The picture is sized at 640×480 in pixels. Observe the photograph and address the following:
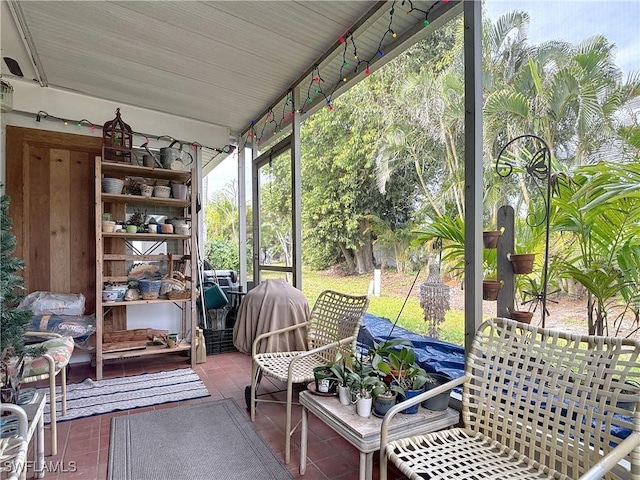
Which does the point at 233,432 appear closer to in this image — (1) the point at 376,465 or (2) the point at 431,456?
(1) the point at 376,465

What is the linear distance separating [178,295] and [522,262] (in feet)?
10.4

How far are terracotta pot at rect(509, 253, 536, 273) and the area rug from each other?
248cm

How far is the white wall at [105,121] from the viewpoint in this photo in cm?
351

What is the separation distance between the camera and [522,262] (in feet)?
5.52

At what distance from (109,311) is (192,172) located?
1.74 meters

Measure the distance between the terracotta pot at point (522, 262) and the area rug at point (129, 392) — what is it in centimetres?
248

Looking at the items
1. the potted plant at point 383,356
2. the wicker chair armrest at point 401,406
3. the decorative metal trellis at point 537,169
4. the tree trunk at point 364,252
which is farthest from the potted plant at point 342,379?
the tree trunk at point 364,252

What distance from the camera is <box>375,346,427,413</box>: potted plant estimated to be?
164 centimetres

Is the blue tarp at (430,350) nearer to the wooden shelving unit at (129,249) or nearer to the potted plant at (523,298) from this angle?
the potted plant at (523,298)

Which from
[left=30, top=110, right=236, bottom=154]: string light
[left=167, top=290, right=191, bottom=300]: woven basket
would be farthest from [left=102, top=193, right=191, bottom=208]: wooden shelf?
[left=167, top=290, right=191, bottom=300]: woven basket

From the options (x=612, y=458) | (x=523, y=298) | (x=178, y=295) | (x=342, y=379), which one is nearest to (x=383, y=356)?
(x=342, y=379)

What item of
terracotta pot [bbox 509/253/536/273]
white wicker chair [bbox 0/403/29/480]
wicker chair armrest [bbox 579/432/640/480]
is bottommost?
white wicker chair [bbox 0/403/29/480]

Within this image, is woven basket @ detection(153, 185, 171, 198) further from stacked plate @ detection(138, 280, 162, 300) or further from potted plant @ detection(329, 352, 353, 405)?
potted plant @ detection(329, 352, 353, 405)

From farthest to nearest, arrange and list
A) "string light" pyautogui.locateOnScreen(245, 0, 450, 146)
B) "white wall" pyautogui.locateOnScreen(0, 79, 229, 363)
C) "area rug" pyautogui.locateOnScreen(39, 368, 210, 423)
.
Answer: "white wall" pyautogui.locateOnScreen(0, 79, 229, 363) < "area rug" pyautogui.locateOnScreen(39, 368, 210, 423) < "string light" pyautogui.locateOnScreen(245, 0, 450, 146)
